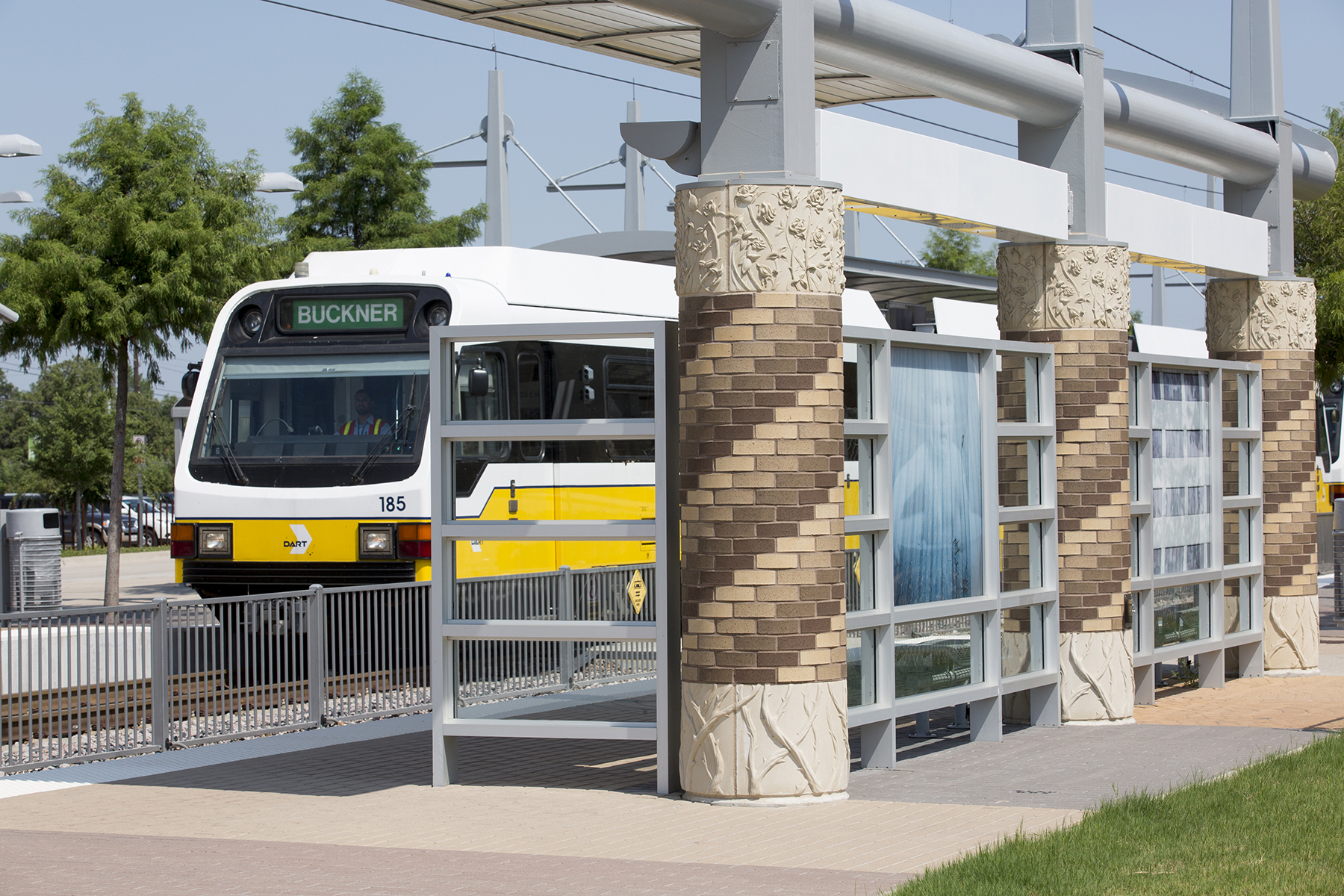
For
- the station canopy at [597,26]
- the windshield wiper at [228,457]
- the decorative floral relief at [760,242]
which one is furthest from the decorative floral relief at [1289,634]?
the windshield wiper at [228,457]

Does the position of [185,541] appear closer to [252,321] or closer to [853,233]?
[252,321]

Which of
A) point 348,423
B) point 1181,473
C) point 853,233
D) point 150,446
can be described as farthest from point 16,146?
point 150,446

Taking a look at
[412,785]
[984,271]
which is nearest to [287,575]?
[412,785]

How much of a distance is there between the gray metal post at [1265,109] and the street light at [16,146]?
12.8 metres

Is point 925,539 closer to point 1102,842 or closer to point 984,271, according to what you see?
point 1102,842

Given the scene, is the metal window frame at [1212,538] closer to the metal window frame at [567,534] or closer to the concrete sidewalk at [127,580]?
the metal window frame at [567,534]

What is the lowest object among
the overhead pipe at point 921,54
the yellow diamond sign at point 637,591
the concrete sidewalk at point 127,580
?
the concrete sidewalk at point 127,580

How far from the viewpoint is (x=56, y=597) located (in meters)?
20.3

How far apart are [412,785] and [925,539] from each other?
3463 millimetres

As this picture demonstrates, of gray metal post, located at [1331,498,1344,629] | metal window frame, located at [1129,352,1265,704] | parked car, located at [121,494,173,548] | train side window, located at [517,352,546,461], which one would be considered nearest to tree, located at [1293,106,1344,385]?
gray metal post, located at [1331,498,1344,629]

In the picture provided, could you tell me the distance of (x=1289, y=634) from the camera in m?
15.2

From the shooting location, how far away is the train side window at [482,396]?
32.6ft

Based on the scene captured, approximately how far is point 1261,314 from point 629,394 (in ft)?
23.4

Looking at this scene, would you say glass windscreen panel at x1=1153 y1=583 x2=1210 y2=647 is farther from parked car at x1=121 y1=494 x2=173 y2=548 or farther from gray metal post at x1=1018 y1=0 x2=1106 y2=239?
parked car at x1=121 y1=494 x2=173 y2=548
